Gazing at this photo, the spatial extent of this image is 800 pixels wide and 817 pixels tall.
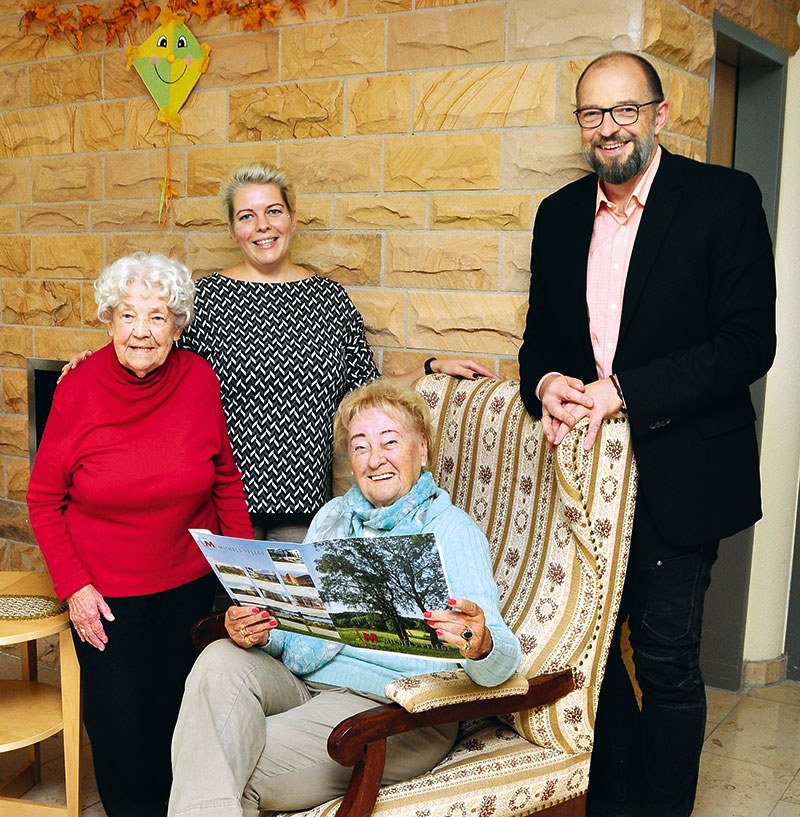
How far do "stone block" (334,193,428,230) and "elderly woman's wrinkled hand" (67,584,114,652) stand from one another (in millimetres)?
1218

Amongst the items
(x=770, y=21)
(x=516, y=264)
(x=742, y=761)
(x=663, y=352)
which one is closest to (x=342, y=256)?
(x=516, y=264)

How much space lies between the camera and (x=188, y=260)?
3.13 meters

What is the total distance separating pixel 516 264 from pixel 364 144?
567 mm

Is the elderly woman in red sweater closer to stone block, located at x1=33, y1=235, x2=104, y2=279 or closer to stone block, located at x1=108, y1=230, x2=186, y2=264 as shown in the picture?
stone block, located at x1=108, y1=230, x2=186, y2=264

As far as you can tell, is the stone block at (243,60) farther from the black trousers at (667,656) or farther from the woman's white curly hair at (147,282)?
the black trousers at (667,656)

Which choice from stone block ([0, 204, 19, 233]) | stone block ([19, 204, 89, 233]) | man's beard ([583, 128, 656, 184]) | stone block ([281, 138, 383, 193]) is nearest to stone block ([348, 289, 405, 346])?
stone block ([281, 138, 383, 193])

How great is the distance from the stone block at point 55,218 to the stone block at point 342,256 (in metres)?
0.85

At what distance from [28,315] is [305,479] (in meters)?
1.48

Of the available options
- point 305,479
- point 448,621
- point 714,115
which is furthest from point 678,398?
Answer: point 714,115

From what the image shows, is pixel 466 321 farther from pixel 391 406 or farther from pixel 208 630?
pixel 208 630

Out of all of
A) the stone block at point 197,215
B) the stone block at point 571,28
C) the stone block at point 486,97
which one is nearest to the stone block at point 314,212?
the stone block at point 197,215

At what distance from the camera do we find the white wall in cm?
314

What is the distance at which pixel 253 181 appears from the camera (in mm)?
2562

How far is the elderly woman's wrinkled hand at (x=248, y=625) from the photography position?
6.36ft
